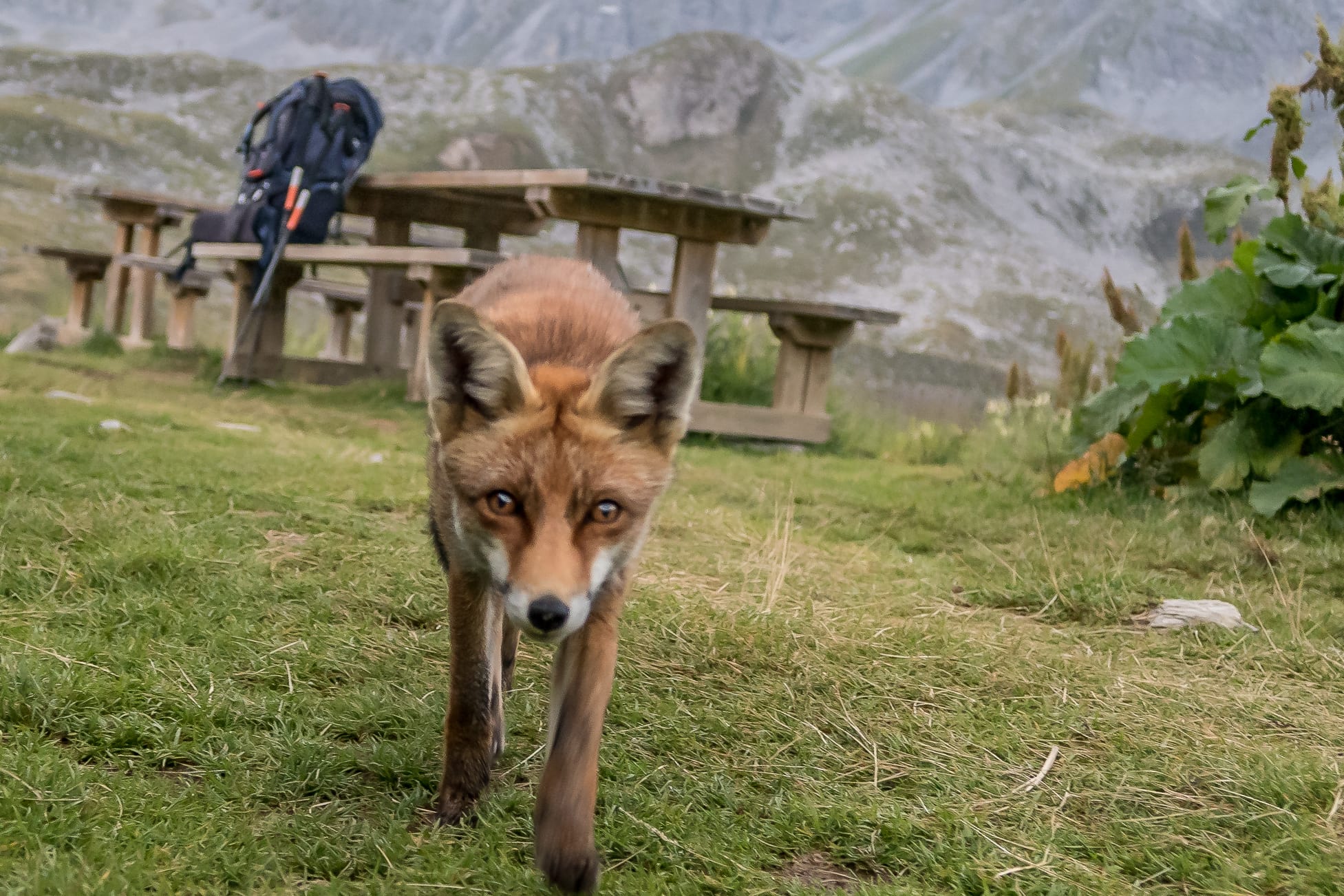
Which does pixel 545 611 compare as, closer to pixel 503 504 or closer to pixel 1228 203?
pixel 503 504

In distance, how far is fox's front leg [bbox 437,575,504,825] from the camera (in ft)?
7.07

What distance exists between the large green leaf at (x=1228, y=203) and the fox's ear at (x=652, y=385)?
14.8 feet

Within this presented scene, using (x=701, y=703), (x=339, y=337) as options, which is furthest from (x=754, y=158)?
(x=701, y=703)

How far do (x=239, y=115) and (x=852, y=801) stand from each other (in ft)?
161

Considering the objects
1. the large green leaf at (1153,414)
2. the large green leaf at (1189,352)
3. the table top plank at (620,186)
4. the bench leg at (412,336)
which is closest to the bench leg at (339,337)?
the bench leg at (412,336)

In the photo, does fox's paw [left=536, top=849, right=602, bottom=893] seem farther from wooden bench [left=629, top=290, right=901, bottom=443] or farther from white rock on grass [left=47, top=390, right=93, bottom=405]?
wooden bench [left=629, top=290, right=901, bottom=443]

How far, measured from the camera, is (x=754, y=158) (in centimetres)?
4909

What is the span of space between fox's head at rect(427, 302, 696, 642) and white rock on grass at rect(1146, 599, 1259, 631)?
2.41 meters

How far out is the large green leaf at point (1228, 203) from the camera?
5570mm

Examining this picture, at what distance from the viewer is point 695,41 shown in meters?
58.7

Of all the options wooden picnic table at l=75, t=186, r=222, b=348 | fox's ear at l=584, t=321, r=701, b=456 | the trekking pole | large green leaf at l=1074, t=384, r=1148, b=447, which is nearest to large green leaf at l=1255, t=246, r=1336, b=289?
large green leaf at l=1074, t=384, r=1148, b=447

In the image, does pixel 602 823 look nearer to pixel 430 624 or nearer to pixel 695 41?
pixel 430 624

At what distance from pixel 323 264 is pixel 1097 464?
18.7 feet

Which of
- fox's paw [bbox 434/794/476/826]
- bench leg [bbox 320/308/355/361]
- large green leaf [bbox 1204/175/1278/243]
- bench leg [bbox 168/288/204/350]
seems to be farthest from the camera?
bench leg [bbox 320/308/355/361]
